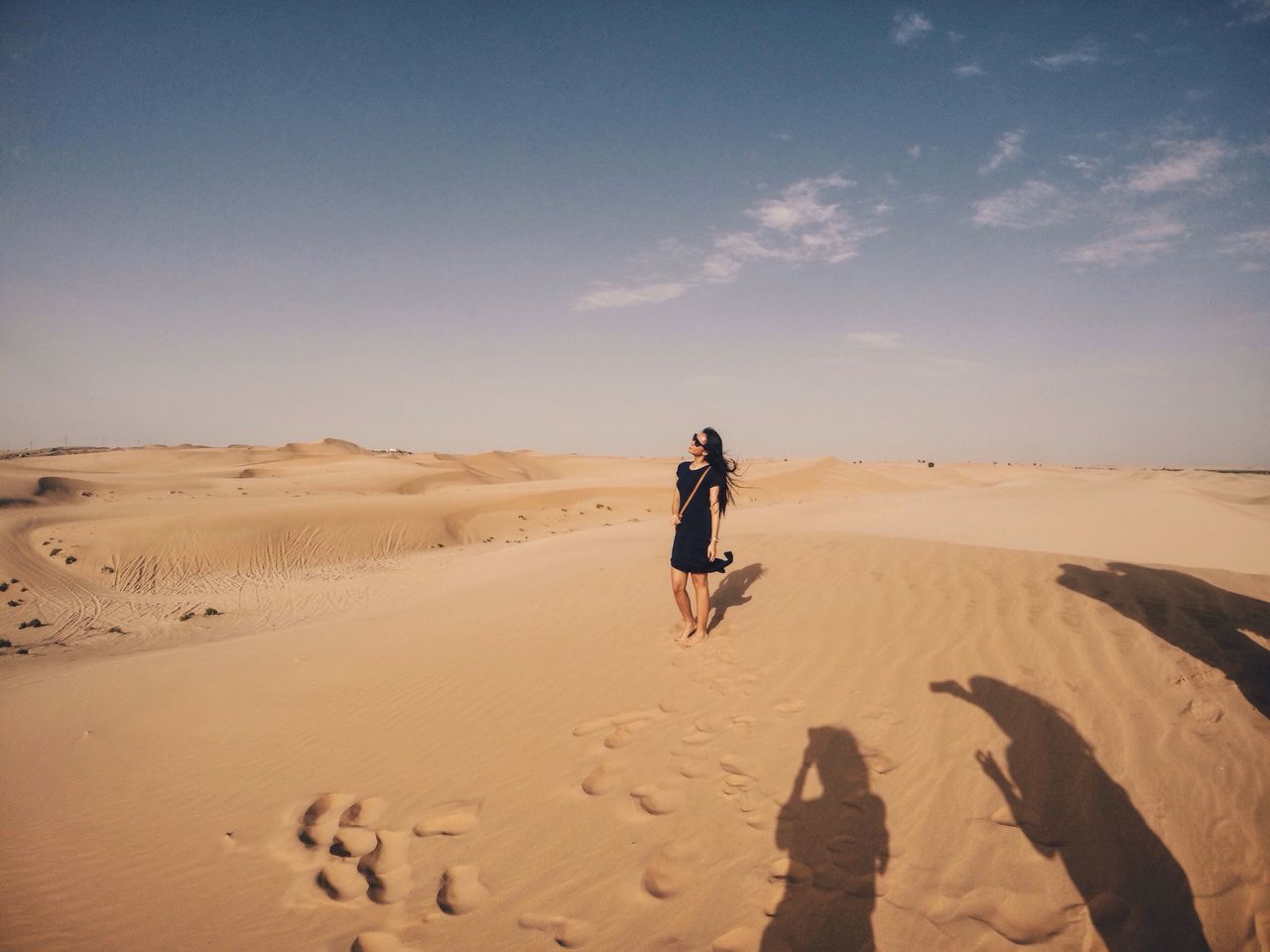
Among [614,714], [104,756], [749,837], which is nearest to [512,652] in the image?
[614,714]

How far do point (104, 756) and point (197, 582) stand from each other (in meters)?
12.9

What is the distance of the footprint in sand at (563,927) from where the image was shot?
2762mm

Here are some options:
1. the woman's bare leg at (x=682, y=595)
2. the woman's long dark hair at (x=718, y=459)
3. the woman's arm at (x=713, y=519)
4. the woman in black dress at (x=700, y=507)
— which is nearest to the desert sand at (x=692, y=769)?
the woman's bare leg at (x=682, y=595)

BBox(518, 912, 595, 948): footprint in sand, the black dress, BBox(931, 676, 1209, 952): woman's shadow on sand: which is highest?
the black dress

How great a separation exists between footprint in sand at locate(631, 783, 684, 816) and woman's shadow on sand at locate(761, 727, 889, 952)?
666 millimetres

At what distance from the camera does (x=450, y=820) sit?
12.4ft

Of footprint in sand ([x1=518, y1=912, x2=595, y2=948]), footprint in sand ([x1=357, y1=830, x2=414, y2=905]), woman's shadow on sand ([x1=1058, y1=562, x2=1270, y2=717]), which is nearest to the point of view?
footprint in sand ([x1=518, y1=912, x2=595, y2=948])

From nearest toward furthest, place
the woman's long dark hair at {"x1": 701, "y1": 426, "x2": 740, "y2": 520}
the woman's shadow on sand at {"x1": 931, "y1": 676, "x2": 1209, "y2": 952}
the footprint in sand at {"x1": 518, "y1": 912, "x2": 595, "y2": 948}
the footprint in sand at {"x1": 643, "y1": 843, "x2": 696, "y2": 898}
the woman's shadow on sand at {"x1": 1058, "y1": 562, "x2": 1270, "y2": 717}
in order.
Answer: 1. the woman's shadow on sand at {"x1": 931, "y1": 676, "x2": 1209, "y2": 952}
2. the footprint in sand at {"x1": 518, "y1": 912, "x2": 595, "y2": 948}
3. the footprint in sand at {"x1": 643, "y1": 843, "x2": 696, "y2": 898}
4. the woman's shadow on sand at {"x1": 1058, "y1": 562, "x2": 1270, "y2": 717}
5. the woman's long dark hair at {"x1": 701, "y1": 426, "x2": 740, "y2": 520}

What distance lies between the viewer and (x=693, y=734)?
4.40 metres

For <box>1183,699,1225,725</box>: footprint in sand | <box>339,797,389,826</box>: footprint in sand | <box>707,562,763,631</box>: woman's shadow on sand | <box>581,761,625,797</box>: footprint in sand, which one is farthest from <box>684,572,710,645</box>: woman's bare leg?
<box>1183,699,1225,725</box>: footprint in sand

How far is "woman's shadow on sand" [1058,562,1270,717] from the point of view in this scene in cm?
433

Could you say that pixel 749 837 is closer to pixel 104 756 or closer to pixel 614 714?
pixel 614 714

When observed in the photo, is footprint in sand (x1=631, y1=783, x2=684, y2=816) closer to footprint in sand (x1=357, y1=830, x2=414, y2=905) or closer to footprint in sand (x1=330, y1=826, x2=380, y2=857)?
footprint in sand (x1=357, y1=830, x2=414, y2=905)

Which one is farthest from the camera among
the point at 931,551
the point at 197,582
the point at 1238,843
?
the point at 197,582
